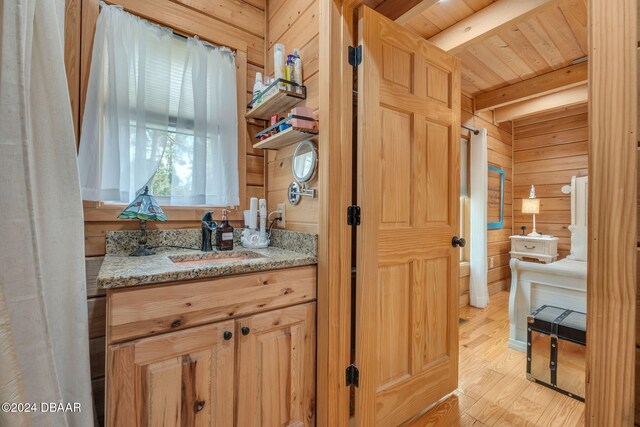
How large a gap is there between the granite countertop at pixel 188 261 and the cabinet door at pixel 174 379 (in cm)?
21

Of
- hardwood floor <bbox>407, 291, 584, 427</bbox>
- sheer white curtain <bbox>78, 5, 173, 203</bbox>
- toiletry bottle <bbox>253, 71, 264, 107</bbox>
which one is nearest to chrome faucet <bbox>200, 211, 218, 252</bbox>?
sheer white curtain <bbox>78, 5, 173, 203</bbox>

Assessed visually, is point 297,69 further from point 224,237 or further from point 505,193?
point 505,193

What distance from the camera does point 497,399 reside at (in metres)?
1.75

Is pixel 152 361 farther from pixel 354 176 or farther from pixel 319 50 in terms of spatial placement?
pixel 319 50

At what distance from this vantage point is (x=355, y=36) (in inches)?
55.7

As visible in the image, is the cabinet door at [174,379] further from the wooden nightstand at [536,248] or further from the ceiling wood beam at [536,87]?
the wooden nightstand at [536,248]

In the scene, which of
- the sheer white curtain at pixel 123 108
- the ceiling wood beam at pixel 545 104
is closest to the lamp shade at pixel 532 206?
the ceiling wood beam at pixel 545 104

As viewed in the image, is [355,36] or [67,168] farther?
[355,36]

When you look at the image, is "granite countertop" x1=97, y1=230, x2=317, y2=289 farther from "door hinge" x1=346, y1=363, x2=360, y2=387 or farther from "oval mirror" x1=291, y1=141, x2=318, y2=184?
"door hinge" x1=346, y1=363, x2=360, y2=387

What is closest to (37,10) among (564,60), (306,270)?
(306,270)

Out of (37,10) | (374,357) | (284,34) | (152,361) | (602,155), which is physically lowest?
(374,357)

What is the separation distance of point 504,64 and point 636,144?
2.86 meters

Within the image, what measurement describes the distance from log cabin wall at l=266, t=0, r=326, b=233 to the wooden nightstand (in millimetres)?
3513

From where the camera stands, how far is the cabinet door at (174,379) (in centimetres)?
94
